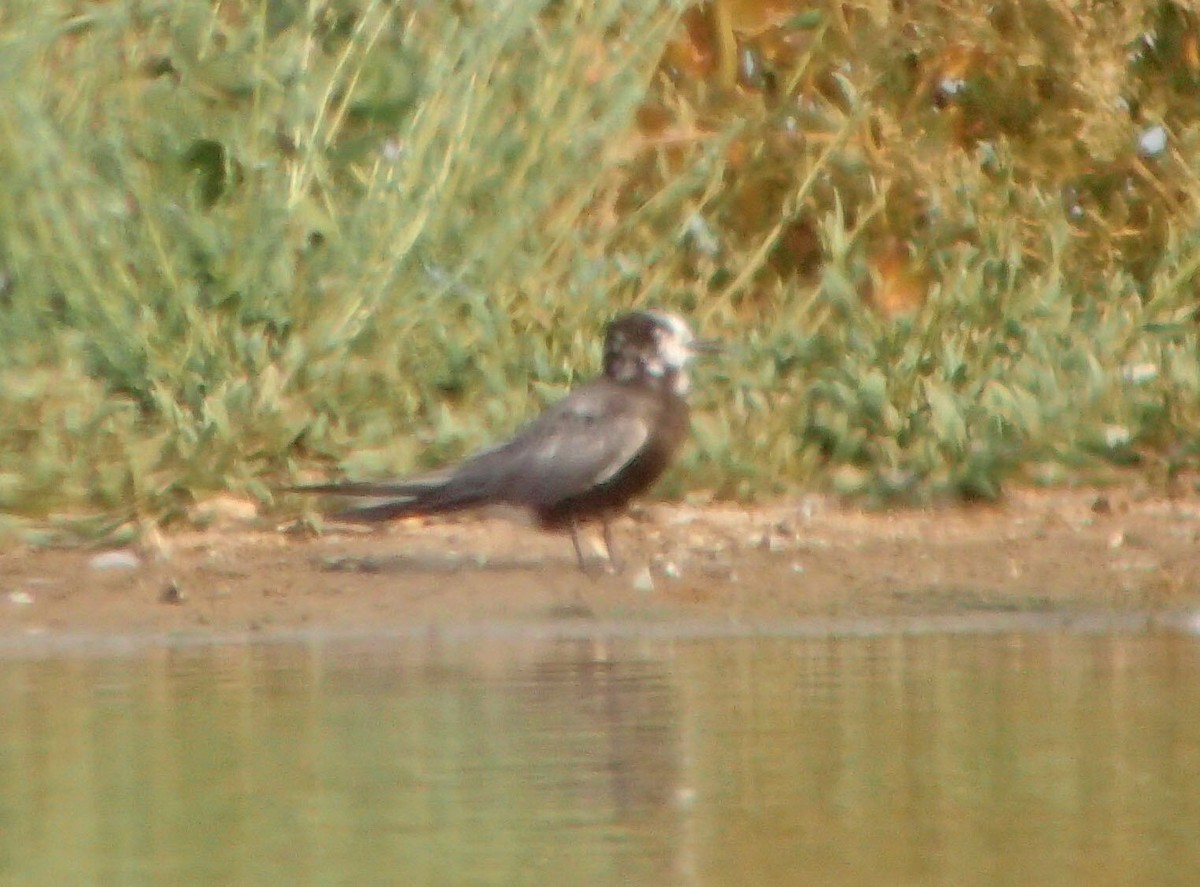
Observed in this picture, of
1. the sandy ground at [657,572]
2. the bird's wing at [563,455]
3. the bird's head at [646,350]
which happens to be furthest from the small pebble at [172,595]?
the bird's head at [646,350]

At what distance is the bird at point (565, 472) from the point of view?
7.45 metres

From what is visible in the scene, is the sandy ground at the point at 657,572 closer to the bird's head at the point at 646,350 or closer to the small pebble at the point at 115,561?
the small pebble at the point at 115,561

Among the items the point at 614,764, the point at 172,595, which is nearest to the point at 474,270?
the point at 172,595

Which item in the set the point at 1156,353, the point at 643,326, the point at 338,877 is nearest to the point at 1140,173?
the point at 1156,353

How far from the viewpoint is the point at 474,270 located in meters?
8.35

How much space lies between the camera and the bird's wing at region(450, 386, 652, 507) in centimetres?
745

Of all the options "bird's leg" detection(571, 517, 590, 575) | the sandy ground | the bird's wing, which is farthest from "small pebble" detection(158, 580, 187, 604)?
"bird's leg" detection(571, 517, 590, 575)

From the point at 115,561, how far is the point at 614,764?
300cm

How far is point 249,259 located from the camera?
7957 mm

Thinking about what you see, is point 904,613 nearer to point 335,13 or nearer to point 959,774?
point 959,774

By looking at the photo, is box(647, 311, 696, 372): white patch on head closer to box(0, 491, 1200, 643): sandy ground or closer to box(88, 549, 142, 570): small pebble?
box(0, 491, 1200, 643): sandy ground

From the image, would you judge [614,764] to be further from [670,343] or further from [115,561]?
[670,343]

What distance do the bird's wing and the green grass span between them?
54 centimetres

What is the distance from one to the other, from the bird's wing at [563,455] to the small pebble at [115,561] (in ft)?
2.81
